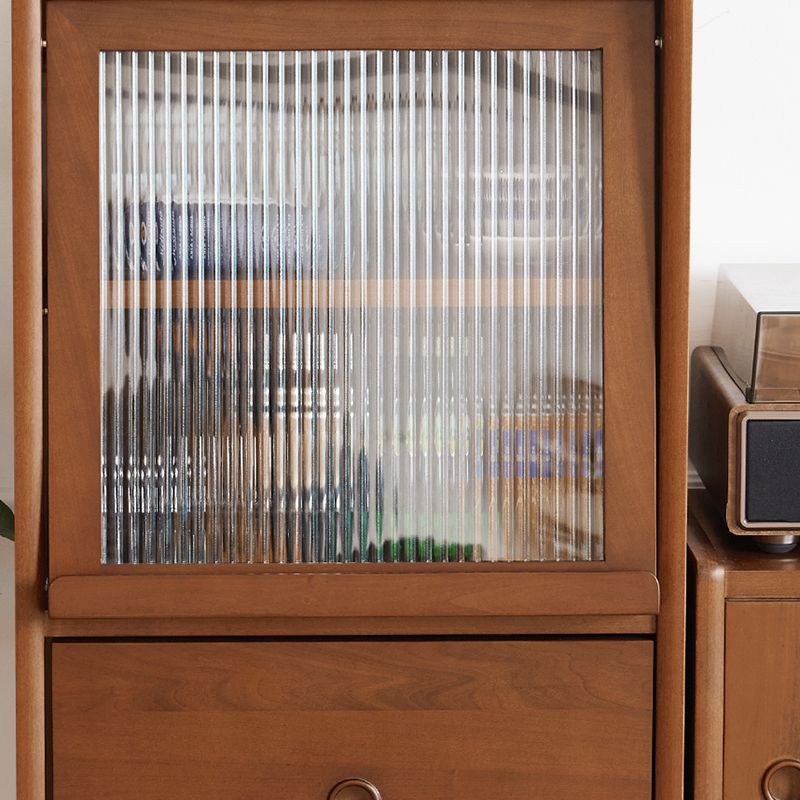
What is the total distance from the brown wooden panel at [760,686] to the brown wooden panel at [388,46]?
11 cm

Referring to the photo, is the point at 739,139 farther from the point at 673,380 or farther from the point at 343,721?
the point at 343,721

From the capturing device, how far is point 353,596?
31.7 inches

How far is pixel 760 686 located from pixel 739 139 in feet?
2.24

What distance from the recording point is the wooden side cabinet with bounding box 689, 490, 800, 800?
32.1 inches

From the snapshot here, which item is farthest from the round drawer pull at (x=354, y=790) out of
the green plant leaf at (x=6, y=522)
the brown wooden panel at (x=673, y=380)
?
the green plant leaf at (x=6, y=522)

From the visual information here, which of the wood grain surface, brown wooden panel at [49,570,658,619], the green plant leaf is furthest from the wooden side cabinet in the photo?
the green plant leaf

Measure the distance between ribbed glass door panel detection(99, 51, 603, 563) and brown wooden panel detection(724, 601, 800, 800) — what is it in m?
0.16

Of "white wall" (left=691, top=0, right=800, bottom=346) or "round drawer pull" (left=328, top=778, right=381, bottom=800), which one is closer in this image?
"round drawer pull" (left=328, top=778, right=381, bottom=800)

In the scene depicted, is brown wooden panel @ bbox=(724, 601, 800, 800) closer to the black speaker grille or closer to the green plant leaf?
the black speaker grille

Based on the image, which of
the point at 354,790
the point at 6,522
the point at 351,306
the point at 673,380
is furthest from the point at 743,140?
the point at 6,522

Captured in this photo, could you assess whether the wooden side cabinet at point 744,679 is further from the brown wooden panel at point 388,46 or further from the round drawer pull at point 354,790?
the round drawer pull at point 354,790

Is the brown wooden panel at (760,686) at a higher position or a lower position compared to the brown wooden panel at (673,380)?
lower

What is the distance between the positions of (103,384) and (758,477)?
1.91ft

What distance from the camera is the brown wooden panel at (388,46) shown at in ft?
2.57
